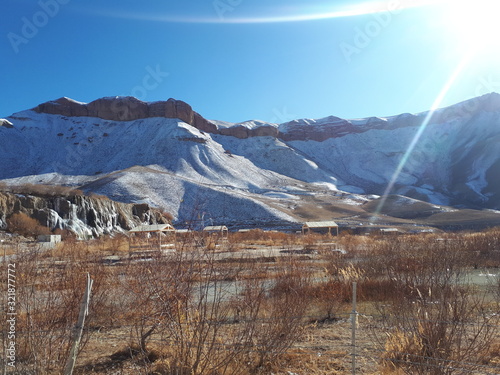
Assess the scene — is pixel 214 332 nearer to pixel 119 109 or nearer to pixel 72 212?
pixel 72 212

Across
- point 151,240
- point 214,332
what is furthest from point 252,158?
point 214,332

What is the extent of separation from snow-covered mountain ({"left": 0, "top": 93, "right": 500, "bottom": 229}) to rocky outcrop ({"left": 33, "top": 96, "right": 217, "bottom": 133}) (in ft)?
1.17

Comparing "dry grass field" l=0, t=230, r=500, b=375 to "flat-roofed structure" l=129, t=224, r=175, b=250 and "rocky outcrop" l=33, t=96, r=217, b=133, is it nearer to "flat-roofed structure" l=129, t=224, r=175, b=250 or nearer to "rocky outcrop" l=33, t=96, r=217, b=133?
"flat-roofed structure" l=129, t=224, r=175, b=250

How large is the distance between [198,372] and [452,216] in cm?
6815

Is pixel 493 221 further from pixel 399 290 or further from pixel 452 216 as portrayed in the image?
pixel 399 290

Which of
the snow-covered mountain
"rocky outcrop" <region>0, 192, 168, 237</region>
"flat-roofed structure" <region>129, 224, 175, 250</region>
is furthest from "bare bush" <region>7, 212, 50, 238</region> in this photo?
the snow-covered mountain

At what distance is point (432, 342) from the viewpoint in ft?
12.0

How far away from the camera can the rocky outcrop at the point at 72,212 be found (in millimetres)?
32688

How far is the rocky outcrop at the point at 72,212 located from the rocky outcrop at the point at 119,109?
2778 inches

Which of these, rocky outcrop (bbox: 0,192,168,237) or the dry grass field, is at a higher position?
rocky outcrop (bbox: 0,192,168,237)

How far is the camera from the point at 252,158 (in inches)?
4247

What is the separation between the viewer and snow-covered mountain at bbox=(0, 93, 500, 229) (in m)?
64.2

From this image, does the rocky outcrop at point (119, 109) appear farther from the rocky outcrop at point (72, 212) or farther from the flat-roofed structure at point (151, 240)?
the flat-roofed structure at point (151, 240)

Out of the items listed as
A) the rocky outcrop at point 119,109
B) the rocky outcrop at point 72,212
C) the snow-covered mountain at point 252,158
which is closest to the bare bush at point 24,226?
the rocky outcrop at point 72,212
